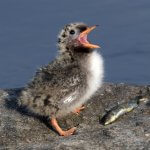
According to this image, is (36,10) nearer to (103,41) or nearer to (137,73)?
(103,41)

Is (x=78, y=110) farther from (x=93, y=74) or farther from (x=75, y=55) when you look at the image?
(x=75, y=55)

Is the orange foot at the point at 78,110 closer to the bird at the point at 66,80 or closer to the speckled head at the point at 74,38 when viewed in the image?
Answer: the bird at the point at 66,80

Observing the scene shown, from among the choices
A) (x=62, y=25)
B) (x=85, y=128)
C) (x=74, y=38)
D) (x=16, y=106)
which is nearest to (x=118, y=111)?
(x=85, y=128)

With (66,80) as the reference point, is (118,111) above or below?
below

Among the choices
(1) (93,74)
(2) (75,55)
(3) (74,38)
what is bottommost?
(1) (93,74)

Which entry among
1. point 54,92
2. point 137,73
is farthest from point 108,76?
point 54,92
